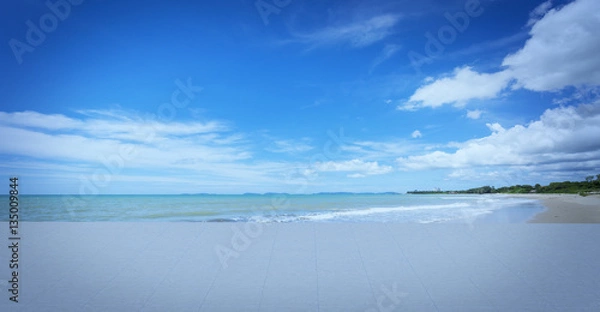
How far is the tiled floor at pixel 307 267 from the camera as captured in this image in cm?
268

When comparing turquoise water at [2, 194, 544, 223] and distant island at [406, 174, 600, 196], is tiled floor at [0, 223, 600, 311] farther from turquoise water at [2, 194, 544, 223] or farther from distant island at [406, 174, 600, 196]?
distant island at [406, 174, 600, 196]

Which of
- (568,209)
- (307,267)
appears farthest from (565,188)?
(307,267)

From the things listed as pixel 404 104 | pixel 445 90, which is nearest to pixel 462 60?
pixel 445 90

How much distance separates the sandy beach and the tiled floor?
1.89 m

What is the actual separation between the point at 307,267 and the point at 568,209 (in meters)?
5.62

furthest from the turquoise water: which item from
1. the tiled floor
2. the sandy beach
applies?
the tiled floor

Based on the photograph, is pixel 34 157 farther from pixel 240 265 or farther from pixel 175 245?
pixel 240 265

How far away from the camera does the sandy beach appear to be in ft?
20.6

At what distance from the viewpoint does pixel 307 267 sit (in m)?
3.30

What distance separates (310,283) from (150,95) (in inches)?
206

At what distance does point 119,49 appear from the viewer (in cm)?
648

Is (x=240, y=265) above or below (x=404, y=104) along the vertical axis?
below

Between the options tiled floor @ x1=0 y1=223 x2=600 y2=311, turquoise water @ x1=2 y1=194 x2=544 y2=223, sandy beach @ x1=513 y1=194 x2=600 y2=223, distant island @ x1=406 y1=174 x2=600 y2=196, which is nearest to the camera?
tiled floor @ x1=0 y1=223 x2=600 y2=311

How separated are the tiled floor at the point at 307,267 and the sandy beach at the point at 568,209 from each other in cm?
189
